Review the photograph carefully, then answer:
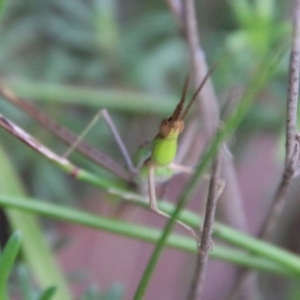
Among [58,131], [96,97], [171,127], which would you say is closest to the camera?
[171,127]

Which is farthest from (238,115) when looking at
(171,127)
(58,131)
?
(58,131)

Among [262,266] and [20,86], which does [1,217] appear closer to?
[20,86]

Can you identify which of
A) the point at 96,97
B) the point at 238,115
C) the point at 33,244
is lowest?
the point at 33,244

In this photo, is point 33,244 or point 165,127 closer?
point 165,127

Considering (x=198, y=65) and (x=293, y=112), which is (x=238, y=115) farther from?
(x=198, y=65)

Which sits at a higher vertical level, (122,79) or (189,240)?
(122,79)

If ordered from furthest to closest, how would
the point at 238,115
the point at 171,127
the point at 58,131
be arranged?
the point at 58,131 → the point at 171,127 → the point at 238,115

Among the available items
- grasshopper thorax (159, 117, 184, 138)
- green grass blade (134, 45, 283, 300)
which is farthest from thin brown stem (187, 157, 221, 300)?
grasshopper thorax (159, 117, 184, 138)

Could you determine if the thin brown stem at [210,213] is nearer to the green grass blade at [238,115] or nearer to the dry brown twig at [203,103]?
the green grass blade at [238,115]
